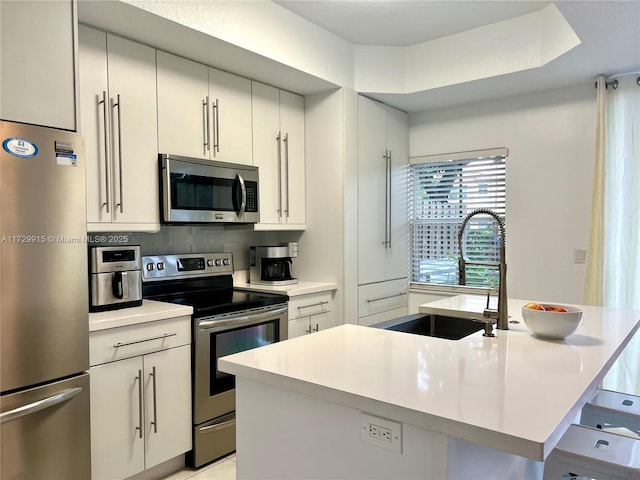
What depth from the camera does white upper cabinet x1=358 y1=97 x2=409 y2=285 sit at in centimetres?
367

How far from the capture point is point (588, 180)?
11.2ft

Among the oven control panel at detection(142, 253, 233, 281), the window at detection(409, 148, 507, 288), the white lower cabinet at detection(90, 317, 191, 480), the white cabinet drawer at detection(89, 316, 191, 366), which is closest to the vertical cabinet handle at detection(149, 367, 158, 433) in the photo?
the white lower cabinet at detection(90, 317, 191, 480)

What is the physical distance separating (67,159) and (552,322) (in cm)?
194

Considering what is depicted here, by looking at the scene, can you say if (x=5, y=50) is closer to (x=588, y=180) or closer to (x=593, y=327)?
(x=593, y=327)

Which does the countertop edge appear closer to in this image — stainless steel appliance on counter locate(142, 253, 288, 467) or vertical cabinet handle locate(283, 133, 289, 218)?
stainless steel appliance on counter locate(142, 253, 288, 467)

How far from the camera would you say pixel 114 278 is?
2.32 meters

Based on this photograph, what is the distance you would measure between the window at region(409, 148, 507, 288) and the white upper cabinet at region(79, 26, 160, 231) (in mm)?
2474

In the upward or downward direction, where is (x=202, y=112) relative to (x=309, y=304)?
upward

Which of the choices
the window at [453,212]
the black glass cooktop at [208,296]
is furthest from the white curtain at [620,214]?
the black glass cooktop at [208,296]

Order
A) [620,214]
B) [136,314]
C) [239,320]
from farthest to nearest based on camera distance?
[620,214], [239,320], [136,314]

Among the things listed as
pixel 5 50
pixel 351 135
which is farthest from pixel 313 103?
pixel 5 50

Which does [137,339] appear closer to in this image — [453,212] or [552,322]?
[552,322]

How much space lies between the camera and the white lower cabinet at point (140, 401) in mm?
2139

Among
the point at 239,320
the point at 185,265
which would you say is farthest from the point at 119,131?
the point at 239,320
